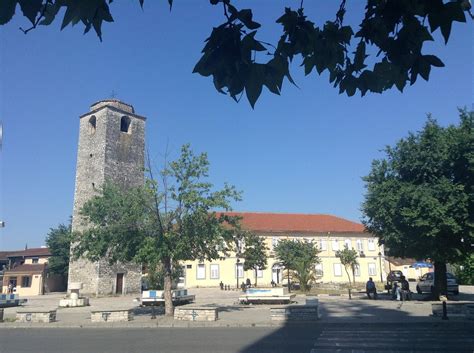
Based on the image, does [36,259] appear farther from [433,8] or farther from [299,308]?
[433,8]

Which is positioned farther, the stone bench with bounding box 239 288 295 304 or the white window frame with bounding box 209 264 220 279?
the white window frame with bounding box 209 264 220 279

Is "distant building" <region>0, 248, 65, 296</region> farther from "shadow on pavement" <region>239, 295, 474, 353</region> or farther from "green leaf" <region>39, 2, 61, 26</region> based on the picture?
"green leaf" <region>39, 2, 61, 26</region>

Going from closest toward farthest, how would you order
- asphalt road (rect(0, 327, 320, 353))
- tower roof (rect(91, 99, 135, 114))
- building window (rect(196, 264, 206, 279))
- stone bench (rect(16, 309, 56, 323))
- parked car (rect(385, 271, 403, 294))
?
asphalt road (rect(0, 327, 320, 353)) < stone bench (rect(16, 309, 56, 323)) < parked car (rect(385, 271, 403, 294)) < tower roof (rect(91, 99, 135, 114)) < building window (rect(196, 264, 206, 279))

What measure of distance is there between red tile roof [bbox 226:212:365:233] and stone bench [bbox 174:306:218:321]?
129ft

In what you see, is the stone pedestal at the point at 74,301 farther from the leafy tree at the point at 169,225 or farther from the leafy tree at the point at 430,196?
the leafy tree at the point at 430,196

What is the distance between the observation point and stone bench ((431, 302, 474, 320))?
15.2m

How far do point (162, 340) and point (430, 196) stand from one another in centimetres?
1496

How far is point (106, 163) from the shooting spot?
141 feet

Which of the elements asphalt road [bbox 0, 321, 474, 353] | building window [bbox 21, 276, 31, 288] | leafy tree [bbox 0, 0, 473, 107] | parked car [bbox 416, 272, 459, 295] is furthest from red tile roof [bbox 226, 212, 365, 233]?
leafy tree [bbox 0, 0, 473, 107]

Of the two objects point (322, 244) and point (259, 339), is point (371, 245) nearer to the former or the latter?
point (322, 244)

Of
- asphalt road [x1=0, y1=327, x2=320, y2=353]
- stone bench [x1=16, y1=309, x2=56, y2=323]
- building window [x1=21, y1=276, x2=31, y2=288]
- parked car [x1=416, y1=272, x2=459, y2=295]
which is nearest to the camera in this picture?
asphalt road [x1=0, y1=327, x2=320, y2=353]

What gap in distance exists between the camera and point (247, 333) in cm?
1352

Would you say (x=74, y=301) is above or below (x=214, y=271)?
below

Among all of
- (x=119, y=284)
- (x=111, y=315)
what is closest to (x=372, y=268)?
(x=119, y=284)
